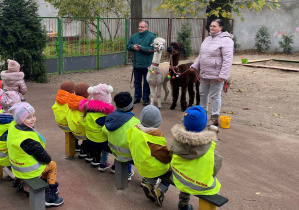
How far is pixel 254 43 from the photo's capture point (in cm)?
1964

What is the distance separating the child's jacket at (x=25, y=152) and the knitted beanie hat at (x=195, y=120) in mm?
1420

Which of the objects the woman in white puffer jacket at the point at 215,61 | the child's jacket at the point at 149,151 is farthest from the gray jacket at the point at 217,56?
the child's jacket at the point at 149,151

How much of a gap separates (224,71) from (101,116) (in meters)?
2.76

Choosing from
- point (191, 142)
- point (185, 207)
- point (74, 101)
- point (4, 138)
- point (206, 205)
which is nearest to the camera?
point (191, 142)

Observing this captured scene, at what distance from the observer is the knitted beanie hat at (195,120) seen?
3.06 metres

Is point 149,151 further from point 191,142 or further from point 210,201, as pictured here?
point 210,201

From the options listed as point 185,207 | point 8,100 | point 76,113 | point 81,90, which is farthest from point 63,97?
point 185,207

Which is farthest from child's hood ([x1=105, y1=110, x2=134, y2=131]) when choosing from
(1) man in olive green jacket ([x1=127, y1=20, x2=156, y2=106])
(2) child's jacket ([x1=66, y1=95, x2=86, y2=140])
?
(1) man in olive green jacket ([x1=127, y1=20, x2=156, y2=106])

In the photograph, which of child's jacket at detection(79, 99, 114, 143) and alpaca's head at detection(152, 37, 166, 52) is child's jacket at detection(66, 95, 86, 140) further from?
alpaca's head at detection(152, 37, 166, 52)

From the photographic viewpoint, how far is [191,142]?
3.03m

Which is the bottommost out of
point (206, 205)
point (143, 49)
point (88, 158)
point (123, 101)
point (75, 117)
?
point (88, 158)

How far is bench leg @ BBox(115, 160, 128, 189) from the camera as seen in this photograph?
159 inches

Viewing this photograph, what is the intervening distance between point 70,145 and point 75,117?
0.63 metres

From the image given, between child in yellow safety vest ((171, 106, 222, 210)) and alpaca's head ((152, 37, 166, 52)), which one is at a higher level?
alpaca's head ((152, 37, 166, 52))
